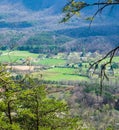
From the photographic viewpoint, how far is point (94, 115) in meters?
46.6

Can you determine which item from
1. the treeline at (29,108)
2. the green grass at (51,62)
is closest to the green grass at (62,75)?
the green grass at (51,62)

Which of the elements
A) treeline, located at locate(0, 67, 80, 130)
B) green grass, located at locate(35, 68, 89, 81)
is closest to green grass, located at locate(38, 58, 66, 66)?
green grass, located at locate(35, 68, 89, 81)

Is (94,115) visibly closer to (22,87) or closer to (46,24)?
(22,87)

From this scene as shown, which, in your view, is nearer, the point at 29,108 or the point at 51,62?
the point at 29,108

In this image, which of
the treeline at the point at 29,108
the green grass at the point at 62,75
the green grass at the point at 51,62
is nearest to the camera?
the treeline at the point at 29,108

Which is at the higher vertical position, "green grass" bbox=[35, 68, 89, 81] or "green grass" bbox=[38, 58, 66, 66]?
"green grass" bbox=[38, 58, 66, 66]

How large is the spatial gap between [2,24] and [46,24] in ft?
69.3

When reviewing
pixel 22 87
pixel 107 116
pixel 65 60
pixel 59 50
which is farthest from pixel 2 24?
pixel 22 87

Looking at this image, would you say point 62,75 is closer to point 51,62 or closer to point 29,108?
point 51,62

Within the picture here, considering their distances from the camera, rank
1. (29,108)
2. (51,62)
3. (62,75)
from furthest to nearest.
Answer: (51,62) < (62,75) < (29,108)

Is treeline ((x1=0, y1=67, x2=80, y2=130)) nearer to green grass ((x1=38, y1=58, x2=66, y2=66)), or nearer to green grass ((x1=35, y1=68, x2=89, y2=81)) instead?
green grass ((x1=35, y1=68, x2=89, y2=81))

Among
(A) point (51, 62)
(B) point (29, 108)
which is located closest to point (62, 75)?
(A) point (51, 62)

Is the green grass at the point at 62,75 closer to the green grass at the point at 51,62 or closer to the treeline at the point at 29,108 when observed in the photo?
the green grass at the point at 51,62

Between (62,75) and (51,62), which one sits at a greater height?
(51,62)
